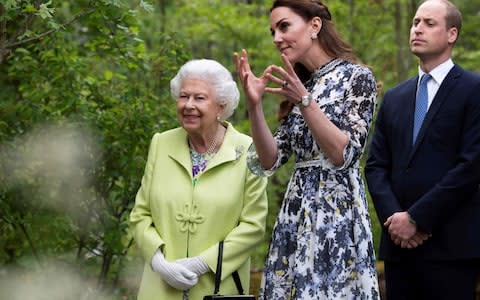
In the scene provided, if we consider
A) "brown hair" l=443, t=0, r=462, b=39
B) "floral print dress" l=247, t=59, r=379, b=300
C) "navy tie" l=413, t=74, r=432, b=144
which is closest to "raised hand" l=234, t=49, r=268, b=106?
"floral print dress" l=247, t=59, r=379, b=300

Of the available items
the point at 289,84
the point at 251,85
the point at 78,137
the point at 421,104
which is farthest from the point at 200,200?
the point at 78,137

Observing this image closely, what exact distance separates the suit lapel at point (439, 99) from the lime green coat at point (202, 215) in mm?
832

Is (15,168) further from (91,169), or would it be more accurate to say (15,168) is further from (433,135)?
(433,135)

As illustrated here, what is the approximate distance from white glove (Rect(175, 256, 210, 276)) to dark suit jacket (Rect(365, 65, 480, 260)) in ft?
2.96

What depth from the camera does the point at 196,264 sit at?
441 centimetres

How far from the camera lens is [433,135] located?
172 inches

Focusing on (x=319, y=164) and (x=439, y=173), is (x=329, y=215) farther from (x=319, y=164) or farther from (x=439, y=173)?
(x=439, y=173)

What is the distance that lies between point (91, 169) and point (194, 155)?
1.71m

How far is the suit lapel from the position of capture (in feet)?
14.4

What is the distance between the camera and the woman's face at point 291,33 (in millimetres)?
4004

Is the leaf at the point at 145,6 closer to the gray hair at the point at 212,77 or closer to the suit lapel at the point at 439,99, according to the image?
the gray hair at the point at 212,77

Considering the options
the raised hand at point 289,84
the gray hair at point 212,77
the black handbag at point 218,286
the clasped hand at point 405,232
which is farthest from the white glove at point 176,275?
the raised hand at point 289,84

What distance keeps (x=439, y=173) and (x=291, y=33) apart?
1013mm

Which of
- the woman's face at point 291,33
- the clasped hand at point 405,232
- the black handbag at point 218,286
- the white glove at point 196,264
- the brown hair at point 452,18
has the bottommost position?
the black handbag at point 218,286
